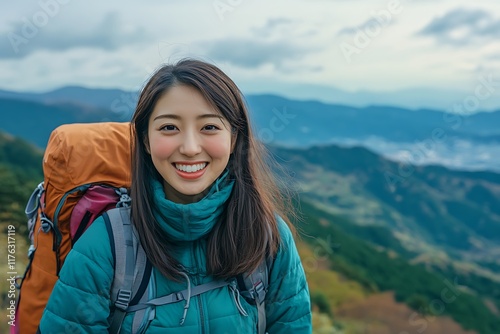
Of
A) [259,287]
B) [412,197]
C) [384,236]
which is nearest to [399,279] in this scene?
[384,236]

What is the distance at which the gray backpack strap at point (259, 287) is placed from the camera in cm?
228

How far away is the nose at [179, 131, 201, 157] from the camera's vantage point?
2.18 meters

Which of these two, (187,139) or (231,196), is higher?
(187,139)

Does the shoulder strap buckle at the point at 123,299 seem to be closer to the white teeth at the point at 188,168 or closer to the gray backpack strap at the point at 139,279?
the gray backpack strap at the point at 139,279

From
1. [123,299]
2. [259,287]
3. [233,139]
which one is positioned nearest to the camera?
[123,299]

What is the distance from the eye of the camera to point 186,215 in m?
2.16

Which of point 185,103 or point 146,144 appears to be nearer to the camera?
Answer: point 185,103

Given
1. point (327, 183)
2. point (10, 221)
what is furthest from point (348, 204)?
point (10, 221)

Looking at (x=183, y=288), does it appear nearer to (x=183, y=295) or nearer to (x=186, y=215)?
(x=183, y=295)

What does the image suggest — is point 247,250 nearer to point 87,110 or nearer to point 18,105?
point 87,110

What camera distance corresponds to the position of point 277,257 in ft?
7.72

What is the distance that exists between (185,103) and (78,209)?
678 millimetres

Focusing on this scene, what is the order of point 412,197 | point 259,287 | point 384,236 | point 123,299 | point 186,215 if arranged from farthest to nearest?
point 412,197 < point 384,236 < point 259,287 < point 186,215 < point 123,299

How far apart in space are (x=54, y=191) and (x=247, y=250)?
3.02ft
